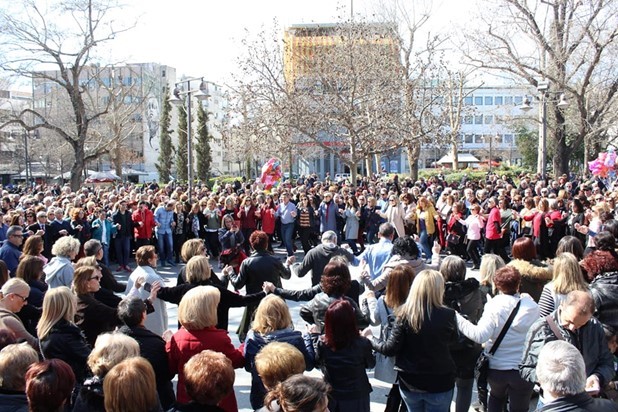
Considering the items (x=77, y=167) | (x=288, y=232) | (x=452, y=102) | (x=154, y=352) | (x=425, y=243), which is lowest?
(x=425, y=243)

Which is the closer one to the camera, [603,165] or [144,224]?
[144,224]

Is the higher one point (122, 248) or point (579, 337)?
point (579, 337)

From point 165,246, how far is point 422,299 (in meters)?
10.9

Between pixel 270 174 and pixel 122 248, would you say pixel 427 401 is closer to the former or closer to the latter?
pixel 122 248

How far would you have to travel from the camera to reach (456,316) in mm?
4414

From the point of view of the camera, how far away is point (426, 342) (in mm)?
4152

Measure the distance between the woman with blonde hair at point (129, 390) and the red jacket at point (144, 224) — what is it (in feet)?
35.2

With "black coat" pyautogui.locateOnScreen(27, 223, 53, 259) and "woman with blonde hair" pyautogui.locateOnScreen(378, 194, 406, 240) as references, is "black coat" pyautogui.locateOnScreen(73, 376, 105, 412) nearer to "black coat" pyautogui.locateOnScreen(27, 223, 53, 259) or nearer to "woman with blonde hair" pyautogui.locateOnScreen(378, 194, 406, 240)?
"black coat" pyautogui.locateOnScreen(27, 223, 53, 259)

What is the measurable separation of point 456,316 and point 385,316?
0.59m

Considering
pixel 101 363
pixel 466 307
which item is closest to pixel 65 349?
pixel 101 363

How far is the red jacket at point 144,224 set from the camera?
44.6 ft

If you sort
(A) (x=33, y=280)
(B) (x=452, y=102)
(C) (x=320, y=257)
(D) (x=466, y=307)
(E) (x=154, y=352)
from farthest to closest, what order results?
(B) (x=452, y=102)
(C) (x=320, y=257)
(A) (x=33, y=280)
(D) (x=466, y=307)
(E) (x=154, y=352)

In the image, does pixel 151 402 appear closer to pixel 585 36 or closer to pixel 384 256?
pixel 384 256

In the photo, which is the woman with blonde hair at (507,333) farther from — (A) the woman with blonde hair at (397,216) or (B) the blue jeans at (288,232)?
(B) the blue jeans at (288,232)
